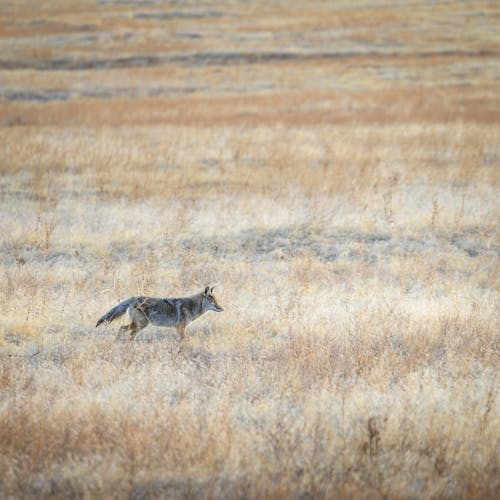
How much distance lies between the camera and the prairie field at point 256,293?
14.5 feet

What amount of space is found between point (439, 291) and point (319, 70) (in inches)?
1188

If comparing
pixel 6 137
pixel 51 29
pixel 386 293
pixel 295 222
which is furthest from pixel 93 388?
pixel 51 29

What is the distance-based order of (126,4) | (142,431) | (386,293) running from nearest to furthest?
(142,431)
(386,293)
(126,4)

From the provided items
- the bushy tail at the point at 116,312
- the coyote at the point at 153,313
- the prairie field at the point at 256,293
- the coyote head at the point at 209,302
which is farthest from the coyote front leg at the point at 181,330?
the bushy tail at the point at 116,312

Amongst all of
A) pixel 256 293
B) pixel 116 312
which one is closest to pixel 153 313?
pixel 116 312

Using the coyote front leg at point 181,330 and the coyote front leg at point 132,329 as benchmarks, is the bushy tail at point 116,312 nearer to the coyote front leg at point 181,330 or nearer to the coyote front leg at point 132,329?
the coyote front leg at point 132,329

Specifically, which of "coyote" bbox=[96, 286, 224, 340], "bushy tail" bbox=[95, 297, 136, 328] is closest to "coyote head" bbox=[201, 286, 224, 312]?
"coyote" bbox=[96, 286, 224, 340]

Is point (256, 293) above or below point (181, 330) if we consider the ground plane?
below

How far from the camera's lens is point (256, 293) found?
8.44 metres

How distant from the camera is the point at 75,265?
976cm

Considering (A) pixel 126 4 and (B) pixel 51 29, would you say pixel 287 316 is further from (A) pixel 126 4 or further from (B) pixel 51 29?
(A) pixel 126 4

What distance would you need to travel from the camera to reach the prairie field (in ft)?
14.5

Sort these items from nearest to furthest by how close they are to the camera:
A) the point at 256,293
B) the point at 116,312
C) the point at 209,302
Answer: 1. the point at 116,312
2. the point at 209,302
3. the point at 256,293

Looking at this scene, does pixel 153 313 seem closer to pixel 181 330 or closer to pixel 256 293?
pixel 181 330
